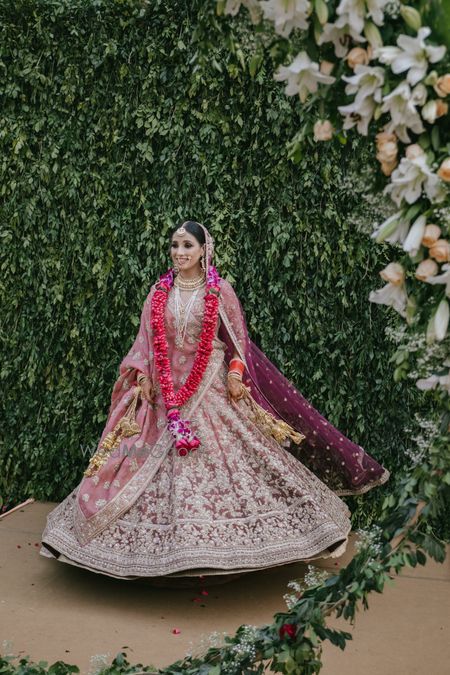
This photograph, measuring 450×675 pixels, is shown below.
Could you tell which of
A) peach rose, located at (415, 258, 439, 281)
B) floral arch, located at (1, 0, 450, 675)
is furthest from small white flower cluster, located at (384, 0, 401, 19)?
peach rose, located at (415, 258, 439, 281)

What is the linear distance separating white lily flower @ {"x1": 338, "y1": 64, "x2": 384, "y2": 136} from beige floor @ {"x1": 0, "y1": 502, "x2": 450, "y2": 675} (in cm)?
203

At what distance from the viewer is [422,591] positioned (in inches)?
148

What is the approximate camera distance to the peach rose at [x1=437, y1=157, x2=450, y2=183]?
155 cm

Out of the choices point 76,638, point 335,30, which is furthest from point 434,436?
point 76,638

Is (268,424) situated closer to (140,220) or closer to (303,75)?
(140,220)

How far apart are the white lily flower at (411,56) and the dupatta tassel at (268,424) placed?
2468 mm

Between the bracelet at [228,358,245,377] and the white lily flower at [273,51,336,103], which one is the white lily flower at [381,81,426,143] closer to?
the white lily flower at [273,51,336,103]

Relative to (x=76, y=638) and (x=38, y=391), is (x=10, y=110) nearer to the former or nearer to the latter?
(x=38, y=391)

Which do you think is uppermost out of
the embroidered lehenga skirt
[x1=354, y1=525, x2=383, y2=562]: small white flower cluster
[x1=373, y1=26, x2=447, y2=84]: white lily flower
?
[x1=373, y1=26, x2=447, y2=84]: white lily flower

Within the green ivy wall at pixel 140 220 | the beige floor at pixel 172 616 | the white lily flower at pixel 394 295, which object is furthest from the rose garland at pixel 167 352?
the white lily flower at pixel 394 295

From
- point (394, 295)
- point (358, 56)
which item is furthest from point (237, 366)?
point (358, 56)

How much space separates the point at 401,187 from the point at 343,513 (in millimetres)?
2601

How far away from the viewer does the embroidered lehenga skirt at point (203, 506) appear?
11.4 feet

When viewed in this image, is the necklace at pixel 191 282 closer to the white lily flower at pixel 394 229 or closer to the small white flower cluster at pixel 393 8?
the white lily flower at pixel 394 229
